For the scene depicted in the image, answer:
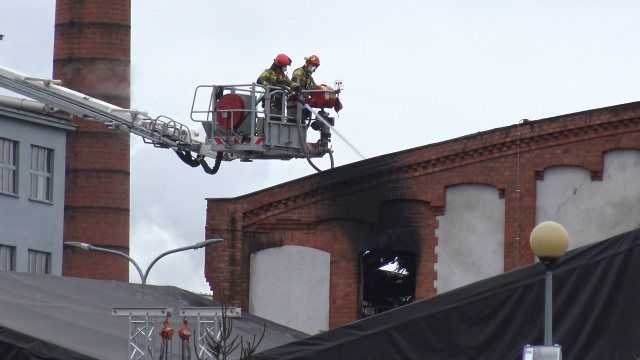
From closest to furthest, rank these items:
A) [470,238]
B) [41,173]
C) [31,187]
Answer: [470,238], [31,187], [41,173]

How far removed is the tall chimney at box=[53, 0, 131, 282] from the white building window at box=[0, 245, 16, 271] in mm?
1548

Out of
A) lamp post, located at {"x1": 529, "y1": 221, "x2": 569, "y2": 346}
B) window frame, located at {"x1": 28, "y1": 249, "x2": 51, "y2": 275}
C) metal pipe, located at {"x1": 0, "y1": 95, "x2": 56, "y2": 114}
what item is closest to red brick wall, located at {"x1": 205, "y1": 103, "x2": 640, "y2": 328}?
lamp post, located at {"x1": 529, "y1": 221, "x2": 569, "y2": 346}

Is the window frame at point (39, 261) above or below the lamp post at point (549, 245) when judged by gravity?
above

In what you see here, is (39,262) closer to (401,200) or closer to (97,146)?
(97,146)

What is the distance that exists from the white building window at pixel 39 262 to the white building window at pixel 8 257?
30.1 inches

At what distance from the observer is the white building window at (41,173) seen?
159 feet

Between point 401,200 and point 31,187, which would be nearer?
point 401,200

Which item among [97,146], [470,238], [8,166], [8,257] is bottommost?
[470,238]

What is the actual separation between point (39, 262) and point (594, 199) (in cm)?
2508

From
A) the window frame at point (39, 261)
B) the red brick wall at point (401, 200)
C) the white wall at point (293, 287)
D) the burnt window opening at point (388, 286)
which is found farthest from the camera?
the window frame at point (39, 261)

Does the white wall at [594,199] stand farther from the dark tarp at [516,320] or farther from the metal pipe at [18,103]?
the metal pipe at [18,103]

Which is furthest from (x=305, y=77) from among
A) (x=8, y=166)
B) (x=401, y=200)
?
(x=8, y=166)

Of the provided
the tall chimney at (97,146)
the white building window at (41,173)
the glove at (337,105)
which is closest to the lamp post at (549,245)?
the glove at (337,105)

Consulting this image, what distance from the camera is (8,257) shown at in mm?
47031
